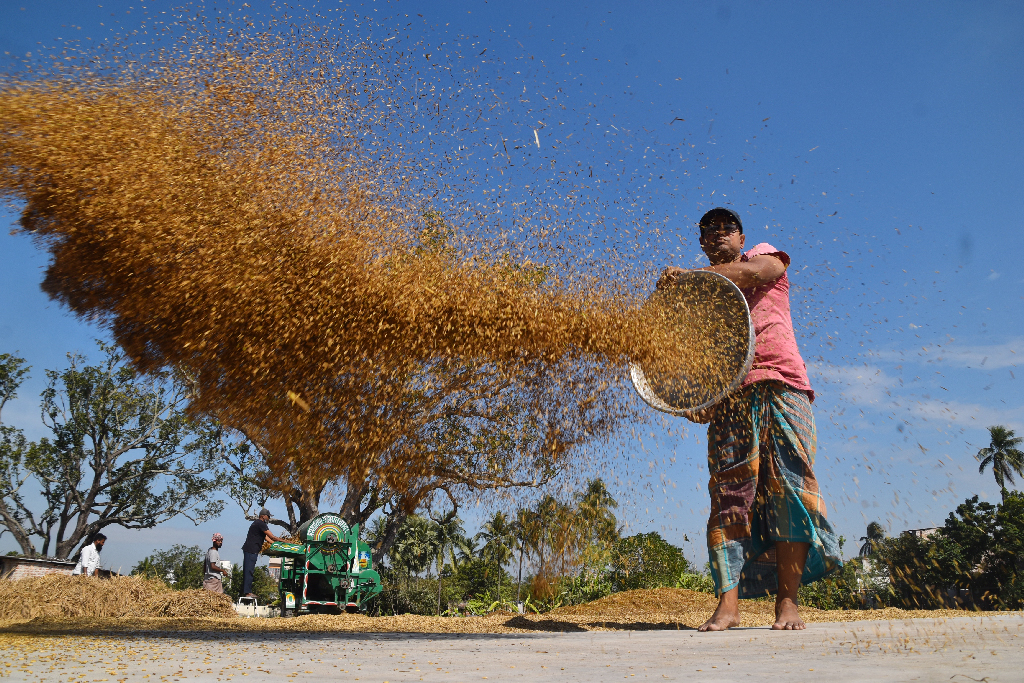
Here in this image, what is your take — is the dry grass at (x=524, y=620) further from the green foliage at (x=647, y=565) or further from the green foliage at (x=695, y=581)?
the green foliage at (x=695, y=581)

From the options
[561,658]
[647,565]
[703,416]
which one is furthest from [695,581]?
[561,658]

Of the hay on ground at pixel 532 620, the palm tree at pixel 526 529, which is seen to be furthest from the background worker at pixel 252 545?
the palm tree at pixel 526 529

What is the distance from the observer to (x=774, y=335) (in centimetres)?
461

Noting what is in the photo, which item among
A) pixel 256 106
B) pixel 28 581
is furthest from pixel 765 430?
pixel 28 581

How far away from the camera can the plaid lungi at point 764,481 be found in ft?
14.4

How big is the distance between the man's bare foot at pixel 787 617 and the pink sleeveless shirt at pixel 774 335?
137cm

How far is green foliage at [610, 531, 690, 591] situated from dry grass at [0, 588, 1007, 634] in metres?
5.56

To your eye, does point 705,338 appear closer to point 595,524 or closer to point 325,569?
point 595,524

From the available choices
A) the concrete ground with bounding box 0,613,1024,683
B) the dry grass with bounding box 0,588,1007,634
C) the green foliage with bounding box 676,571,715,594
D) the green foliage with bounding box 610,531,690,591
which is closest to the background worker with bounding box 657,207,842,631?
the concrete ground with bounding box 0,613,1024,683

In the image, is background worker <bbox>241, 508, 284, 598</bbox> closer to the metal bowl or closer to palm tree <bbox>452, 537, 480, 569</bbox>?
the metal bowl

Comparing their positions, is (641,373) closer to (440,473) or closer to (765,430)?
(765,430)

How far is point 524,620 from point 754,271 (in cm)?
367

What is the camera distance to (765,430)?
4598 millimetres

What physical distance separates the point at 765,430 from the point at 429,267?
253cm
